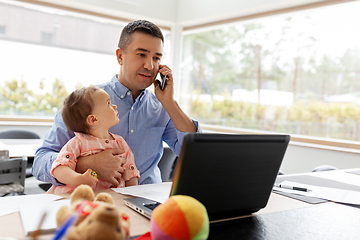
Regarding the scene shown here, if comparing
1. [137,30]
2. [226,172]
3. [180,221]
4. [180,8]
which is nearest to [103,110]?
[137,30]

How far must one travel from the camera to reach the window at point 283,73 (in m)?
3.96

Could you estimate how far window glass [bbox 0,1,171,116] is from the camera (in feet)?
15.4

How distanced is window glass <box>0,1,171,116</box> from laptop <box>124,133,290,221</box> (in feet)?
14.6

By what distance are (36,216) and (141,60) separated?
1048 millimetres

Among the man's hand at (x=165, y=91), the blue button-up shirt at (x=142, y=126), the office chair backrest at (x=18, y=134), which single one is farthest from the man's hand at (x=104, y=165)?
the office chair backrest at (x=18, y=134)

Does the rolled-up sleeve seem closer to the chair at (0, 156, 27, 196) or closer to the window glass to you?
the chair at (0, 156, 27, 196)

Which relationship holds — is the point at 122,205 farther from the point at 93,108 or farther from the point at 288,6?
the point at 288,6

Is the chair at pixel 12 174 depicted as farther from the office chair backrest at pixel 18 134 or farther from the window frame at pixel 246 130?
the window frame at pixel 246 130

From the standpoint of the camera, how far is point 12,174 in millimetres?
2439

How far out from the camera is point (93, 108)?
137cm

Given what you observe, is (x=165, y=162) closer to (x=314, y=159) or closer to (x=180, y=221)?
(x=314, y=159)

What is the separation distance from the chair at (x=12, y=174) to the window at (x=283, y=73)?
3334 mm

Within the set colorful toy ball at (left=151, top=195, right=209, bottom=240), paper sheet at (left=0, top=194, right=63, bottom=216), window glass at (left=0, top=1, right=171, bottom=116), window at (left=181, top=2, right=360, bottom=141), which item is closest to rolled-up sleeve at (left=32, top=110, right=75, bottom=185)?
paper sheet at (left=0, top=194, right=63, bottom=216)

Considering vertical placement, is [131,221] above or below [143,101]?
below
